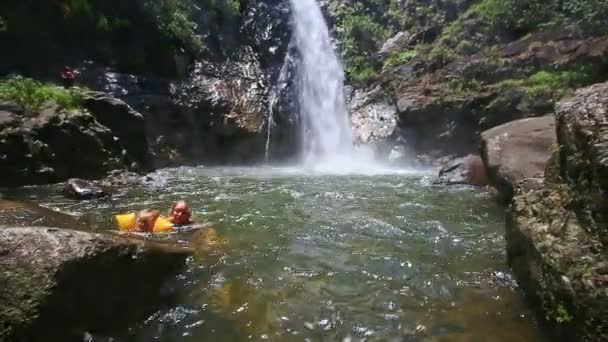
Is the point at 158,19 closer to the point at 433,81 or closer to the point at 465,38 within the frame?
the point at 433,81

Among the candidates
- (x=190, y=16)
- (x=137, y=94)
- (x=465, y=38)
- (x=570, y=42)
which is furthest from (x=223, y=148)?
(x=570, y=42)

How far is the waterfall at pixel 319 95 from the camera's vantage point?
17172 millimetres

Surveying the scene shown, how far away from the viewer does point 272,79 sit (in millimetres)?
18438

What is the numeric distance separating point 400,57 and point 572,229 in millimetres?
16668

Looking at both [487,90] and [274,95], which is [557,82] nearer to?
[487,90]

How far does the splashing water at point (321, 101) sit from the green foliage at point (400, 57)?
7.28 ft

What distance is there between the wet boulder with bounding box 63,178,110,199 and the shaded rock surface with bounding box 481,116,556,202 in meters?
7.45

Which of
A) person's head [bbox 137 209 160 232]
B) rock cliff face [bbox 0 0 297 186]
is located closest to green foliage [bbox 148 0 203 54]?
rock cliff face [bbox 0 0 297 186]

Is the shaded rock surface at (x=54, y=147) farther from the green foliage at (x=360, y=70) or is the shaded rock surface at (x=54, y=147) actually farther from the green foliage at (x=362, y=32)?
the green foliage at (x=362, y=32)

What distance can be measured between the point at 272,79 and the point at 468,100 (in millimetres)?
8057

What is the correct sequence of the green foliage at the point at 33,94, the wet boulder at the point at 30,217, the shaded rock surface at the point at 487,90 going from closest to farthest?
the wet boulder at the point at 30,217 → the green foliage at the point at 33,94 → the shaded rock surface at the point at 487,90

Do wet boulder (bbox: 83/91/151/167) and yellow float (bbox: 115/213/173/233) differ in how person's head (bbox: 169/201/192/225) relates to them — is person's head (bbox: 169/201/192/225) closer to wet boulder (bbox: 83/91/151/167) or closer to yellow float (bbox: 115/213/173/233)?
yellow float (bbox: 115/213/173/233)

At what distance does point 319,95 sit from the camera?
18.5m

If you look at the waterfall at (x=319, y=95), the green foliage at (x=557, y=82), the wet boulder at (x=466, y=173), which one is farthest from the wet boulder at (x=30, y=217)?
the green foliage at (x=557, y=82)
